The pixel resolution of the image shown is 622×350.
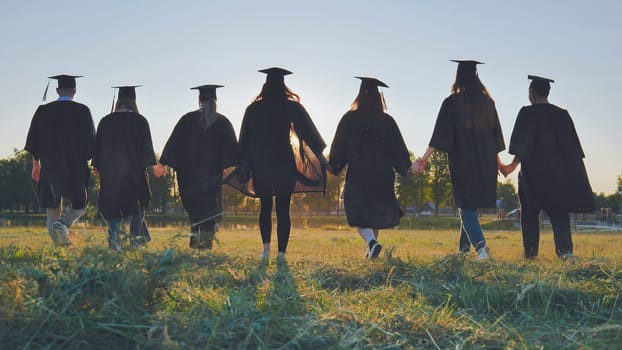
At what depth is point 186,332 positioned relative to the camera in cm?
316

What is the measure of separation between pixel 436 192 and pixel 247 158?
5611cm

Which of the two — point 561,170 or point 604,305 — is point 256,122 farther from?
point 604,305

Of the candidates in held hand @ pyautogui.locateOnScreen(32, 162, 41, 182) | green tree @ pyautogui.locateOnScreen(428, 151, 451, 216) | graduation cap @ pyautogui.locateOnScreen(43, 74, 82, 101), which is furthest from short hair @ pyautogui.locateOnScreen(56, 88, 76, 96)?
green tree @ pyautogui.locateOnScreen(428, 151, 451, 216)

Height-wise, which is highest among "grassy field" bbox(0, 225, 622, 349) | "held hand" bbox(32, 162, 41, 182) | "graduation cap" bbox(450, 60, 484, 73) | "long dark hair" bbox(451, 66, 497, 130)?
"graduation cap" bbox(450, 60, 484, 73)

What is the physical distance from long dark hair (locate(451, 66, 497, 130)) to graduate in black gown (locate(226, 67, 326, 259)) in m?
2.01

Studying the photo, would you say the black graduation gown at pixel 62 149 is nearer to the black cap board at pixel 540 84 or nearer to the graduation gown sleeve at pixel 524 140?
the graduation gown sleeve at pixel 524 140

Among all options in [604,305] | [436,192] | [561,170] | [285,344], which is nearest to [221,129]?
[561,170]

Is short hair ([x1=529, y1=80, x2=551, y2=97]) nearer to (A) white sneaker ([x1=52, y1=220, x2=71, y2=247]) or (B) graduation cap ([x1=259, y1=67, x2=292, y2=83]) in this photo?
(B) graduation cap ([x1=259, y1=67, x2=292, y2=83])

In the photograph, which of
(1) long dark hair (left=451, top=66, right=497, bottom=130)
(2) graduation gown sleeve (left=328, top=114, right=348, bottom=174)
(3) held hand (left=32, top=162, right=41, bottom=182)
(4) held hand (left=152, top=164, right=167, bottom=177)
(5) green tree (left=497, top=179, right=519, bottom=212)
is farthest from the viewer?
(5) green tree (left=497, top=179, right=519, bottom=212)

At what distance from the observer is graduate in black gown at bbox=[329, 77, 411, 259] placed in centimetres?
884

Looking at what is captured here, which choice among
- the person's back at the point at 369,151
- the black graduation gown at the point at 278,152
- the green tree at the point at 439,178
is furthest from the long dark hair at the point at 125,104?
the green tree at the point at 439,178

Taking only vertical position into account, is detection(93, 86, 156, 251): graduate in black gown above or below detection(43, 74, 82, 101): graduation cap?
below

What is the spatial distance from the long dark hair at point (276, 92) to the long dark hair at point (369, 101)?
3.20ft

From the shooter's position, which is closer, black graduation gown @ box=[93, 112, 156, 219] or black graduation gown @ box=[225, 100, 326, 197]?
black graduation gown @ box=[225, 100, 326, 197]
